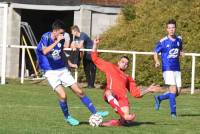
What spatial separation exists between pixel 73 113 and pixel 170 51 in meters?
2.39

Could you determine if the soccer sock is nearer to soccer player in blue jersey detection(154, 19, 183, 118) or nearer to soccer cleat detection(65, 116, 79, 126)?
soccer cleat detection(65, 116, 79, 126)

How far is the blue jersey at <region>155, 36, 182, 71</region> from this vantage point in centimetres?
1535

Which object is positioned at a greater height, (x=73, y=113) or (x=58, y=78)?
(x=58, y=78)

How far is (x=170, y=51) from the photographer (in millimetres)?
15414

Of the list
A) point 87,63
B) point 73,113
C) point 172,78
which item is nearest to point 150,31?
point 87,63

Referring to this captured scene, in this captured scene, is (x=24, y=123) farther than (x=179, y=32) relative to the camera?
No

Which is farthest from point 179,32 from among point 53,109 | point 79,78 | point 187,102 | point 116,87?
point 116,87

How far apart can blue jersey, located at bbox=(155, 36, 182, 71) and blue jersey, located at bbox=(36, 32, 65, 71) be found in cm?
280

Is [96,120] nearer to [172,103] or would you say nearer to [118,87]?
[118,87]

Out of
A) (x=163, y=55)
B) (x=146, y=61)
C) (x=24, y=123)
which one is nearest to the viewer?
(x=24, y=123)

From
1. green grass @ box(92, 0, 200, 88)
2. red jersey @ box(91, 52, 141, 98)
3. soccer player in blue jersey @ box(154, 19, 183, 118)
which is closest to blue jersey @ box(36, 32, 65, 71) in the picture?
red jersey @ box(91, 52, 141, 98)

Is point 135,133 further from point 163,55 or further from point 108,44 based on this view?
point 108,44

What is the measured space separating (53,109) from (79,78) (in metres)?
8.01

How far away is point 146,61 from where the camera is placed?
23.1m
